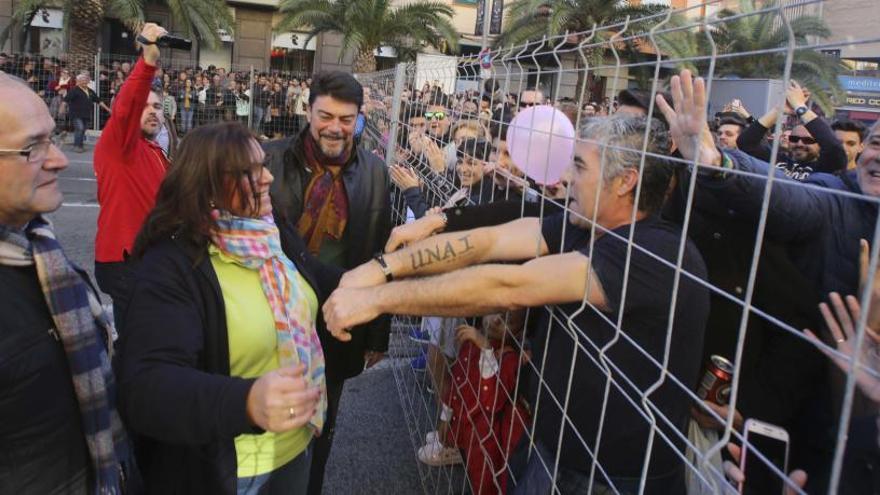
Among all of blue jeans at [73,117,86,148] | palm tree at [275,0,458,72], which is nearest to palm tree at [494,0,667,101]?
palm tree at [275,0,458,72]

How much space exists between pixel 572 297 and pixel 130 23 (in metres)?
19.3

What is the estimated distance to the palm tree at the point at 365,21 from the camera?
1827 centimetres

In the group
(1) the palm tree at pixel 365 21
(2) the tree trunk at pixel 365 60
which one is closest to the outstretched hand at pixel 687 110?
(1) the palm tree at pixel 365 21

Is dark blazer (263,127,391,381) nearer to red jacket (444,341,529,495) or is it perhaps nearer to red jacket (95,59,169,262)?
red jacket (444,341,529,495)

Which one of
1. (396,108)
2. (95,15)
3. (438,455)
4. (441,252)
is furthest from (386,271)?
(95,15)

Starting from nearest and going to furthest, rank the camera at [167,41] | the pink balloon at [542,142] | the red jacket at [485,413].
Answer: the pink balloon at [542,142], the red jacket at [485,413], the camera at [167,41]

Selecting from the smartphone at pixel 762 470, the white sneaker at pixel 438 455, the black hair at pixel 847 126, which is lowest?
the white sneaker at pixel 438 455

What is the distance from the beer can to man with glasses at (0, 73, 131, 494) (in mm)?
1551

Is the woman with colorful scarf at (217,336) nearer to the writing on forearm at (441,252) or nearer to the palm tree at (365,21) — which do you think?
A: the writing on forearm at (441,252)

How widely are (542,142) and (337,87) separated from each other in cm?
145

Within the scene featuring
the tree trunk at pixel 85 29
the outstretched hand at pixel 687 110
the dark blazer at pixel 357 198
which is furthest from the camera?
the tree trunk at pixel 85 29

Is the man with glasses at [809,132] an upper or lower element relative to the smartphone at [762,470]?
upper

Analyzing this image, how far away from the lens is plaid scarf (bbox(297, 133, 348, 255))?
3.10m

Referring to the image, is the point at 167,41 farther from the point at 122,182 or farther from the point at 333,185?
the point at 333,185
